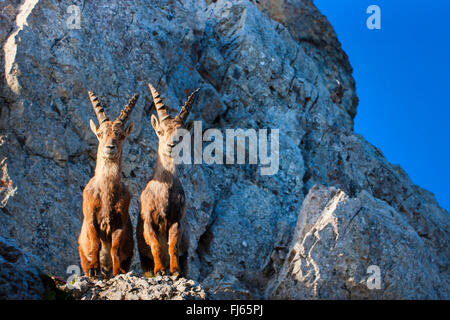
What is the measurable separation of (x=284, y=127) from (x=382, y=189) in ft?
14.6

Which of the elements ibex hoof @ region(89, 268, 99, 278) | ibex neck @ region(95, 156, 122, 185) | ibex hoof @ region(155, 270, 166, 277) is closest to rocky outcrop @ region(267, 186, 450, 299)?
ibex hoof @ region(155, 270, 166, 277)

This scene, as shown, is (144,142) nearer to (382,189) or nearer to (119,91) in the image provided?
(119,91)

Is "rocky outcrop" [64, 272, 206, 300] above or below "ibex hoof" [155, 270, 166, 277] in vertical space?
below

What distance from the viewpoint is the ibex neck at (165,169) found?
38.3ft

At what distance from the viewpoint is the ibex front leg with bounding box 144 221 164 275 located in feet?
35.8

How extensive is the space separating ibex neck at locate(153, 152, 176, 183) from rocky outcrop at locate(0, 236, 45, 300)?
2931 millimetres

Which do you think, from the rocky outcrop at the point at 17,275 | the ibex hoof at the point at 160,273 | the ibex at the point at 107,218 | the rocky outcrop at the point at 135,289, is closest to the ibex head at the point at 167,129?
the ibex at the point at 107,218

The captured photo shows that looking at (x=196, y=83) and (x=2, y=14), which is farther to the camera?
(x=196, y=83)

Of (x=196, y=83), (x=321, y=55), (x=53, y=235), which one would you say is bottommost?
(x=53, y=235)

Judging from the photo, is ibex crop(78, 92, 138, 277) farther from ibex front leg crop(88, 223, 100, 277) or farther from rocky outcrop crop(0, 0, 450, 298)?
rocky outcrop crop(0, 0, 450, 298)

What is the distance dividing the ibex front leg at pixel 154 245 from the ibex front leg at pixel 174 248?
9.4 inches

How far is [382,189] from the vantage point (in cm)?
2217

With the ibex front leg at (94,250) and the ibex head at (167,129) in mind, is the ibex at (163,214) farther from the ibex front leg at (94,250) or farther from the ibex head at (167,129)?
the ibex front leg at (94,250)
